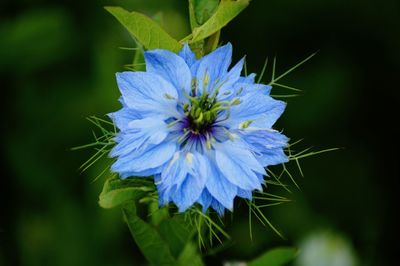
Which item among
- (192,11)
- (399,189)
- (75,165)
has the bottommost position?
(399,189)

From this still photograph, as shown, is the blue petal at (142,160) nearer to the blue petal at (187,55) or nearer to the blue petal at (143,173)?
the blue petal at (143,173)

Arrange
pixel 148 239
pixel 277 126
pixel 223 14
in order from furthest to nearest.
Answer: pixel 277 126 < pixel 148 239 < pixel 223 14

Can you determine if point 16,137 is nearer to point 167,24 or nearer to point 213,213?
point 167,24

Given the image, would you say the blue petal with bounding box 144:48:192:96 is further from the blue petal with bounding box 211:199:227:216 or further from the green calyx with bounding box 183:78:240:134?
the blue petal with bounding box 211:199:227:216

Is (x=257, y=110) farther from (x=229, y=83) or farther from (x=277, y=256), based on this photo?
(x=277, y=256)

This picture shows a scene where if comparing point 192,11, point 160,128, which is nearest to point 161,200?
point 160,128

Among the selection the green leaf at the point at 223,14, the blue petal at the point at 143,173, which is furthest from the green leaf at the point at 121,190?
the green leaf at the point at 223,14

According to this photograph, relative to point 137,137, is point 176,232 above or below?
below

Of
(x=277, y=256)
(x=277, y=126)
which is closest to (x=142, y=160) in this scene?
(x=277, y=256)

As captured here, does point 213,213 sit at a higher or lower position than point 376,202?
higher
